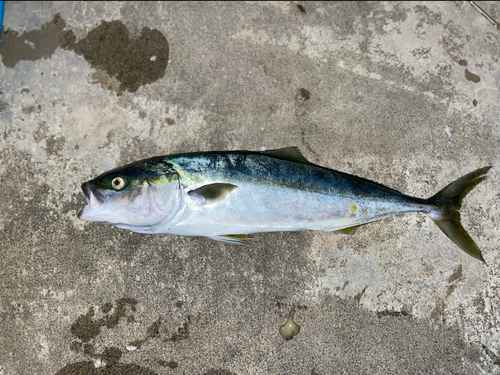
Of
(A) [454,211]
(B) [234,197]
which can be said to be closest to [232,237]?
(B) [234,197]

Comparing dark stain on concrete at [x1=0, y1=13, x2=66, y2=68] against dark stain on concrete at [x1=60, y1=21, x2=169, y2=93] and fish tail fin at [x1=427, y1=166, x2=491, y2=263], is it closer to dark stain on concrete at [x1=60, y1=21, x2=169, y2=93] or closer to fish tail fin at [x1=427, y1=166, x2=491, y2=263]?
dark stain on concrete at [x1=60, y1=21, x2=169, y2=93]

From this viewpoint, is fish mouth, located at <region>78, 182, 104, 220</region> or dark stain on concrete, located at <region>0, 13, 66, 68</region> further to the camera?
dark stain on concrete, located at <region>0, 13, 66, 68</region>

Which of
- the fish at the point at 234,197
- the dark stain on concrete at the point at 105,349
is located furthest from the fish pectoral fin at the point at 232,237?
the dark stain on concrete at the point at 105,349

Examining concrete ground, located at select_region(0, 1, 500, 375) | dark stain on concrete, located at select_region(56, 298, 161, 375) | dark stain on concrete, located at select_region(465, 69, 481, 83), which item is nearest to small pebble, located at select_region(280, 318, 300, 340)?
concrete ground, located at select_region(0, 1, 500, 375)

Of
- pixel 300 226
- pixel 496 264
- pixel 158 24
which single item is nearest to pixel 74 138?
pixel 158 24

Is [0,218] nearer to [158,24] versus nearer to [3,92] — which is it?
[3,92]

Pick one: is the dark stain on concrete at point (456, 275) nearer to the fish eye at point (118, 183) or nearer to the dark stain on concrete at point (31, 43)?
the fish eye at point (118, 183)
